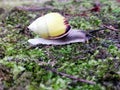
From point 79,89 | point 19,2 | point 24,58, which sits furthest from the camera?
point 19,2

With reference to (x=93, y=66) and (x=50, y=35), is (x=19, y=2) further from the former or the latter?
(x=93, y=66)

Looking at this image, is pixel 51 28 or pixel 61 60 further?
pixel 51 28

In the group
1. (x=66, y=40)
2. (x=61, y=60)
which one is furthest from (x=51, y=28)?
(x=61, y=60)

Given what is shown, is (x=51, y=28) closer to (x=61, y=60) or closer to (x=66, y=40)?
(x=66, y=40)

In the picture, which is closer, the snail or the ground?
the ground

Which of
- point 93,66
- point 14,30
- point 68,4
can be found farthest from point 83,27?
point 68,4

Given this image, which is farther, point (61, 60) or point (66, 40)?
point (66, 40)

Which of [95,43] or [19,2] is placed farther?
[19,2]

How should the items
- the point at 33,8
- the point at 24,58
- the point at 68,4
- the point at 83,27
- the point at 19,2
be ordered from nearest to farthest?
the point at 24,58
the point at 83,27
the point at 33,8
the point at 68,4
the point at 19,2
